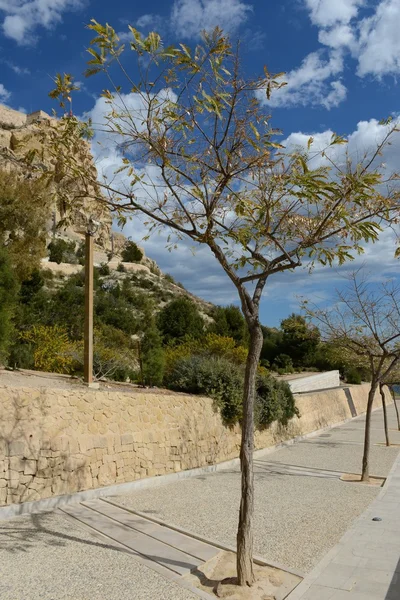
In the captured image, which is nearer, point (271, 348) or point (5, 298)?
point (5, 298)

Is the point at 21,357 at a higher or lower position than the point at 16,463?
higher

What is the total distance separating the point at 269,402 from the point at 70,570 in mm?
11713

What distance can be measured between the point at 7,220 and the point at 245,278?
14224mm

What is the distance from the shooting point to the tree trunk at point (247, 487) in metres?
4.86

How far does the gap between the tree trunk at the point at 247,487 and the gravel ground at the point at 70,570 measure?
0.61 metres

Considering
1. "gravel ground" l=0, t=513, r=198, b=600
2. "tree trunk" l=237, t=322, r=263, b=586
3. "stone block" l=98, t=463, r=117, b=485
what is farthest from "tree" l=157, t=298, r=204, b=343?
"tree trunk" l=237, t=322, r=263, b=586

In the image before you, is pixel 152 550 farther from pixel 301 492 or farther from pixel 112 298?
pixel 112 298

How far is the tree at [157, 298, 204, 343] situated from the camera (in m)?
39.1

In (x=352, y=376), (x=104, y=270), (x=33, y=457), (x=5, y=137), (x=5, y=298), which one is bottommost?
(x=33, y=457)

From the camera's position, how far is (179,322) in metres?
39.7

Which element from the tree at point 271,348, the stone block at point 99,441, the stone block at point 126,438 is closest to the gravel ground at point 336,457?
the stone block at point 126,438

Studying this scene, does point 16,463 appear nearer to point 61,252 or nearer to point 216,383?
point 216,383

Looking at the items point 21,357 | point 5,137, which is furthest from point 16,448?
point 5,137

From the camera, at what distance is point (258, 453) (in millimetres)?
15242
